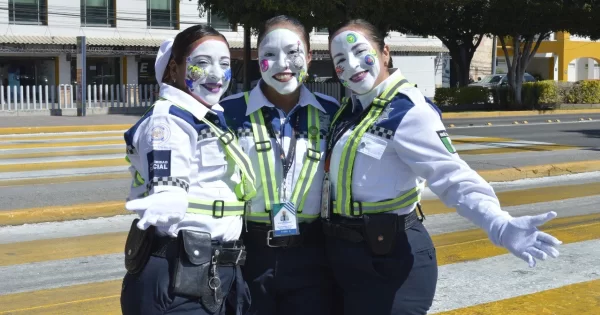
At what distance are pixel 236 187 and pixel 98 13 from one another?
36.5 m

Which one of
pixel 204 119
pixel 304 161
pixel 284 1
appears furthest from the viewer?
pixel 284 1

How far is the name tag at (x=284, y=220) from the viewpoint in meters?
3.40

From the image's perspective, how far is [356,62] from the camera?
3531 mm

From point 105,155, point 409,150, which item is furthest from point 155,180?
point 105,155

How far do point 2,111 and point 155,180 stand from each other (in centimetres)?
2475

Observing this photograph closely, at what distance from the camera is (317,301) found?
3498 mm

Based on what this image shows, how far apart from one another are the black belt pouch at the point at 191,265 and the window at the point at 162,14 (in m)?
37.3

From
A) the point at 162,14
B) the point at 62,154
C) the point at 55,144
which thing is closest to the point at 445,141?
the point at 62,154

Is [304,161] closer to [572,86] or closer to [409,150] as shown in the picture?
[409,150]

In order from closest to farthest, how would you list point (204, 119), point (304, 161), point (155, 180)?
1. point (155, 180)
2. point (204, 119)
3. point (304, 161)

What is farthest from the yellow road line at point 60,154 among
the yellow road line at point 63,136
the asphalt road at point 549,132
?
the asphalt road at point 549,132

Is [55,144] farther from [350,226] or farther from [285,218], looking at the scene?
[350,226]

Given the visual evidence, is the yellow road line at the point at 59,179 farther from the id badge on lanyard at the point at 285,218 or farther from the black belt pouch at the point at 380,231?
the black belt pouch at the point at 380,231

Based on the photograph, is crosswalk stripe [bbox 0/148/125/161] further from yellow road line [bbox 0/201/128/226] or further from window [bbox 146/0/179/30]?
window [bbox 146/0/179/30]
